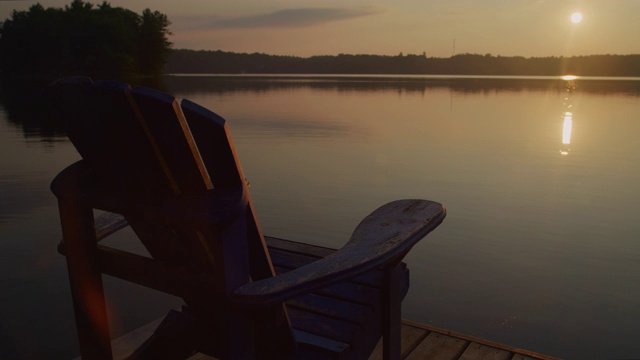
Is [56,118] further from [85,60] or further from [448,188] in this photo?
[85,60]

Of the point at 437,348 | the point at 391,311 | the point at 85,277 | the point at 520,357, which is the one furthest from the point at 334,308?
the point at 520,357

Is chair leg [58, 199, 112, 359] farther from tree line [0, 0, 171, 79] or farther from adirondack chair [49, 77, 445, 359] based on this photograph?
tree line [0, 0, 171, 79]

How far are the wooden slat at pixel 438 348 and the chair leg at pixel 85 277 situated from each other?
1.88 m

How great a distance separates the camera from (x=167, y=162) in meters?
1.53

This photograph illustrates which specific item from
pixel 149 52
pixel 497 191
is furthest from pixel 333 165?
pixel 149 52

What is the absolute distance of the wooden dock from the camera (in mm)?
3273

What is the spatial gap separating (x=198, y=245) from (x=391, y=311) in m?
0.88

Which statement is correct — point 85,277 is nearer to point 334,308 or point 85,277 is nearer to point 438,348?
point 334,308

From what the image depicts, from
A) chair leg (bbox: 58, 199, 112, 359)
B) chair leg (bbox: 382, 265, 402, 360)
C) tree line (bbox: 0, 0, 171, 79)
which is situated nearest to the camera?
chair leg (bbox: 58, 199, 112, 359)

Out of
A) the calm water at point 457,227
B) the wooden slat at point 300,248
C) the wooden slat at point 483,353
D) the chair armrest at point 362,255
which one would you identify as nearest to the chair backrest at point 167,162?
the chair armrest at point 362,255

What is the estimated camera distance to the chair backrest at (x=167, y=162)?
4.68ft

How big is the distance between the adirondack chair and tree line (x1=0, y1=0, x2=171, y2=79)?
255 ft

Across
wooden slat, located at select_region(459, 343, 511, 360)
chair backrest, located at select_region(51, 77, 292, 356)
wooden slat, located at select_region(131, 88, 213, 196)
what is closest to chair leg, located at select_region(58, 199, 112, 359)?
chair backrest, located at select_region(51, 77, 292, 356)

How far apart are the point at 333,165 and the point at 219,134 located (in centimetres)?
1010
